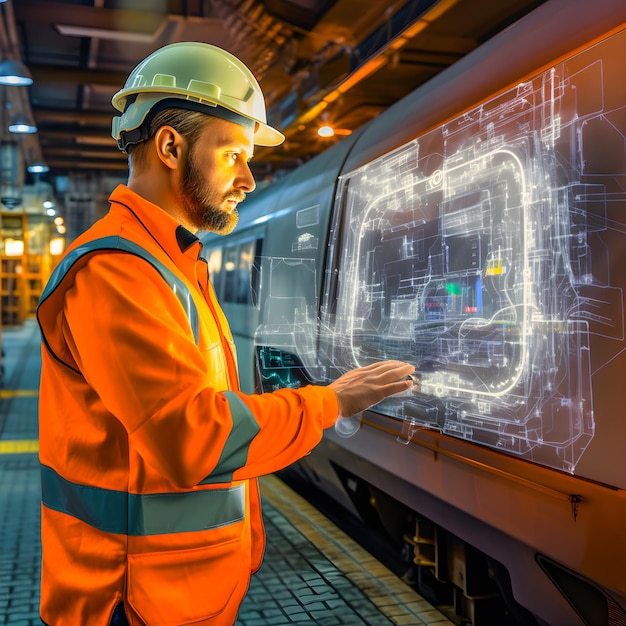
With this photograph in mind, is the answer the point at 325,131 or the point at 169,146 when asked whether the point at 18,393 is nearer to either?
the point at 325,131

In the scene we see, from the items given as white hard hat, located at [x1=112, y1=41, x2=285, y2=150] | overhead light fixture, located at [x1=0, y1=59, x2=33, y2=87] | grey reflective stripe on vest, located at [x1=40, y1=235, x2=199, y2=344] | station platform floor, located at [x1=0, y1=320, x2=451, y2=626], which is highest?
overhead light fixture, located at [x1=0, y1=59, x2=33, y2=87]

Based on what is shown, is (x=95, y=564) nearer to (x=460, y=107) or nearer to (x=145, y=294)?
(x=145, y=294)

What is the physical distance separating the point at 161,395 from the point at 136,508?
0.99ft

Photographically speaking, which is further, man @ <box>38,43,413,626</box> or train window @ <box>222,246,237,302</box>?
train window @ <box>222,246,237,302</box>

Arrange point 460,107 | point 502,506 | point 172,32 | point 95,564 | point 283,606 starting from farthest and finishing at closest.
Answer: point 172,32
point 283,606
point 460,107
point 502,506
point 95,564

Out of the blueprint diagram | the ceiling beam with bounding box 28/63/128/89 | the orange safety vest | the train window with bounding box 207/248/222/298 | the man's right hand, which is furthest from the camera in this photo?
the ceiling beam with bounding box 28/63/128/89

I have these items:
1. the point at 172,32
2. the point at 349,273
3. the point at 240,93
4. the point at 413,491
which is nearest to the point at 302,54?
the point at 172,32

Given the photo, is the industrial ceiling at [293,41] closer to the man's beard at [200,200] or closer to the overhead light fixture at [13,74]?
the overhead light fixture at [13,74]

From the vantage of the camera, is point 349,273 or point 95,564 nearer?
point 95,564

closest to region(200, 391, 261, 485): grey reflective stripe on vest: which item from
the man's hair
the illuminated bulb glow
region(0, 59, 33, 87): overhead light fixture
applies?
the man's hair

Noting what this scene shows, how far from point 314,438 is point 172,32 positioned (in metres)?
6.89

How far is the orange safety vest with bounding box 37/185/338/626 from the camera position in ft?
3.70

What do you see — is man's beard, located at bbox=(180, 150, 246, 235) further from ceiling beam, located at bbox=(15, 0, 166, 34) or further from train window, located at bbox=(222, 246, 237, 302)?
ceiling beam, located at bbox=(15, 0, 166, 34)

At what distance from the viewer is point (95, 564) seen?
1291 mm
